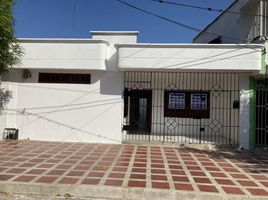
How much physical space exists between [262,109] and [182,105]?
3316mm

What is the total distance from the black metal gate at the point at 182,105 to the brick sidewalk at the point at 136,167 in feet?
8.22

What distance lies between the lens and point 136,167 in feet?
24.9

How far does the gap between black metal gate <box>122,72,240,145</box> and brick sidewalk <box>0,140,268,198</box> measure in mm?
2504

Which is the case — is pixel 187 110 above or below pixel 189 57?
below

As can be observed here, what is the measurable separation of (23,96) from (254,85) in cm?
847

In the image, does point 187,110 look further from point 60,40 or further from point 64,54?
point 60,40

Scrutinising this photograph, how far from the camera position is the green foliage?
937 centimetres

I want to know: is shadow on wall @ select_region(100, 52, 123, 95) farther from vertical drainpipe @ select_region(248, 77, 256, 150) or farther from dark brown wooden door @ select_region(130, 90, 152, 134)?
vertical drainpipe @ select_region(248, 77, 256, 150)

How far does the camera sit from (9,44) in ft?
34.1

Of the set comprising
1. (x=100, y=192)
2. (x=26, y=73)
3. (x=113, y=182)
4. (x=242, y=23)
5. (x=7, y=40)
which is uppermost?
(x=242, y=23)

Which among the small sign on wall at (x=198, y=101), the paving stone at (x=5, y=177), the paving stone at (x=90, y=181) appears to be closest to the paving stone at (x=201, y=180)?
the paving stone at (x=90, y=181)

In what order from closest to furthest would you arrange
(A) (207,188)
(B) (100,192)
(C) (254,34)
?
(B) (100,192), (A) (207,188), (C) (254,34)

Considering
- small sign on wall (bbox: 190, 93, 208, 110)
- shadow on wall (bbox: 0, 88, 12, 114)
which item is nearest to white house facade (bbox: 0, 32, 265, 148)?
shadow on wall (bbox: 0, 88, 12, 114)

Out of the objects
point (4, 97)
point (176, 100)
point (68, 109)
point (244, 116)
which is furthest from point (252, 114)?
point (4, 97)
